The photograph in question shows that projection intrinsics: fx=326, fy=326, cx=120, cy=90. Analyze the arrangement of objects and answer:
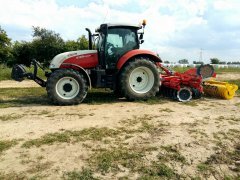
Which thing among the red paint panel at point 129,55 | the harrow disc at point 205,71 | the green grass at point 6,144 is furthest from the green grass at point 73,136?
the harrow disc at point 205,71

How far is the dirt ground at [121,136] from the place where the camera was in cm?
477

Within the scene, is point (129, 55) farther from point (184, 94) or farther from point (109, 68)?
point (184, 94)

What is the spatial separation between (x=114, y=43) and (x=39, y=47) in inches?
1123

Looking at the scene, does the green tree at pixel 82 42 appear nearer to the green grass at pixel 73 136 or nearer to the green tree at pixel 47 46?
the green tree at pixel 47 46

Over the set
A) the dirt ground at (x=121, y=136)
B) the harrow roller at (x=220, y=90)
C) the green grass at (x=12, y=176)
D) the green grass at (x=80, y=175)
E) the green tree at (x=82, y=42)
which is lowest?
the green grass at (x=80, y=175)

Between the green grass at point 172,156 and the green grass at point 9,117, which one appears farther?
the green grass at point 9,117

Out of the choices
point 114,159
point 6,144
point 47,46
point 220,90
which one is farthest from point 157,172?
point 47,46

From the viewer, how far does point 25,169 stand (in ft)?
15.3

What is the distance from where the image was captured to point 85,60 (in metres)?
9.55

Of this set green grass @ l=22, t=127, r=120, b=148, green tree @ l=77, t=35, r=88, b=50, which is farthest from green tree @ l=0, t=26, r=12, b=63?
green grass @ l=22, t=127, r=120, b=148

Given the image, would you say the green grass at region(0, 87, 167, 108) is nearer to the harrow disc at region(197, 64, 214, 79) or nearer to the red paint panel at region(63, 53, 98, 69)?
the red paint panel at region(63, 53, 98, 69)

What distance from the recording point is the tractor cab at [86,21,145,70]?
952cm

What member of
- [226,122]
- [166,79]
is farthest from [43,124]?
[166,79]

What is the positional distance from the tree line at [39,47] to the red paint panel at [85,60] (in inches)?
930
